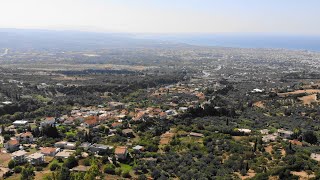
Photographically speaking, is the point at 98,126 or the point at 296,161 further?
the point at 98,126

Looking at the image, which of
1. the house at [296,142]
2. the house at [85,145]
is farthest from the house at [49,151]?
the house at [296,142]

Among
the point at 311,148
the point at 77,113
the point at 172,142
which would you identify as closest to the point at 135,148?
the point at 172,142

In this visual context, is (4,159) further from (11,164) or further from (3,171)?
(3,171)

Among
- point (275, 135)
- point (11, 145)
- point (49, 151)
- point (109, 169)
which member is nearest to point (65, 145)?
point (49, 151)

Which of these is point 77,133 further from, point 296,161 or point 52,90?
point 52,90

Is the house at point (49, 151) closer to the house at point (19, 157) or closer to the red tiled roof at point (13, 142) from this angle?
the house at point (19, 157)

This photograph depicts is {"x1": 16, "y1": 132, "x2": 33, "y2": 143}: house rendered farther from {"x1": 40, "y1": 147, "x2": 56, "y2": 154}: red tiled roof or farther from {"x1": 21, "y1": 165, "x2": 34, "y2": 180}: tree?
{"x1": 21, "y1": 165, "x2": 34, "y2": 180}: tree

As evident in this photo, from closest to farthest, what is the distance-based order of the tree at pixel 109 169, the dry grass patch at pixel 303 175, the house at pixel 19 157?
the dry grass patch at pixel 303 175, the tree at pixel 109 169, the house at pixel 19 157

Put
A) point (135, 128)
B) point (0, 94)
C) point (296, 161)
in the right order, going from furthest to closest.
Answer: point (0, 94) < point (135, 128) < point (296, 161)
